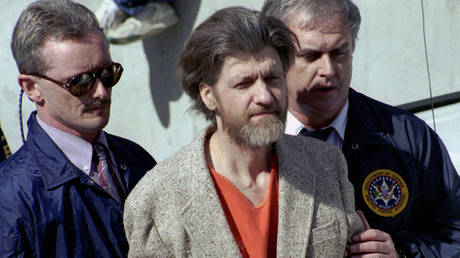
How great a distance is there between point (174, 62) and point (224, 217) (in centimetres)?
297

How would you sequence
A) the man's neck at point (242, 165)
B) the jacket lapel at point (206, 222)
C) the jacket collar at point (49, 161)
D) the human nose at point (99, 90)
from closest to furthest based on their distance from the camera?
the jacket lapel at point (206, 222)
the man's neck at point (242, 165)
the jacket collar at point (49, 161)
the human nose at point (99, 90)

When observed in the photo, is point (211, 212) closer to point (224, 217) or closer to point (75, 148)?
point (224, 217)

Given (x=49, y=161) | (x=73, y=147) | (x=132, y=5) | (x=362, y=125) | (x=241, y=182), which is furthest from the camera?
(x=132, y=5)

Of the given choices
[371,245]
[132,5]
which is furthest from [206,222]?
[132,5]

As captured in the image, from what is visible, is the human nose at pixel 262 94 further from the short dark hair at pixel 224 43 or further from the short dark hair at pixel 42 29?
the short dark hair at pixel 42 29

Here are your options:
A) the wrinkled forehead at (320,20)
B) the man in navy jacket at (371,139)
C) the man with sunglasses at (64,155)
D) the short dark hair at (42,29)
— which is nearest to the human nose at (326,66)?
the man in navy jacket at (371,139)

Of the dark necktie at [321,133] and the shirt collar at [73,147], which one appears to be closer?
the shirt collar at [73,147]

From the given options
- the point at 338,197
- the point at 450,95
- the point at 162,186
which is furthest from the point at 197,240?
the point at 450,95

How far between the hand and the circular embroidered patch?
0.32m

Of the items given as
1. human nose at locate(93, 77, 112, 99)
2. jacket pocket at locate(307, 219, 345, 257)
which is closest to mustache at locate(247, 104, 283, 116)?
jacket pocket at locate(307, 219, 345, 257)

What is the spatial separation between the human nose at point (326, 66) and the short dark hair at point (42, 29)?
92cm

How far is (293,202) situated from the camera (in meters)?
2.73

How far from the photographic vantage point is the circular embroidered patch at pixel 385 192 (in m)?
3.09

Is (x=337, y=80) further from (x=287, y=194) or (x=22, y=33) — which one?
(x=22, y=33)
